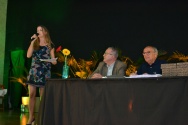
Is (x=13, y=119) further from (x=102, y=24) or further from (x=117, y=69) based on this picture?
(x=102, y=24)

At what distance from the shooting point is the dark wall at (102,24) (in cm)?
830

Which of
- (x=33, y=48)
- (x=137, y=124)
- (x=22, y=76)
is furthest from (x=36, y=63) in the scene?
(x=22, y=76)

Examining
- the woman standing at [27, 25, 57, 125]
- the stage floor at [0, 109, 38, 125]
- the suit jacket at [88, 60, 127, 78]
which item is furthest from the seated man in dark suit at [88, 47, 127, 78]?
the stage floor at [0, 109, 38, 125]

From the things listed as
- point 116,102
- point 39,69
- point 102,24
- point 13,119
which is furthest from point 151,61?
point 102,24

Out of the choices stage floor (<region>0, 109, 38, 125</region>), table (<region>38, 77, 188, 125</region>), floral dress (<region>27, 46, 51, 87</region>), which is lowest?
stage floor (<region>0, 109, 38, 125</region>)

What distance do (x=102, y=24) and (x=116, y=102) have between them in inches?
239

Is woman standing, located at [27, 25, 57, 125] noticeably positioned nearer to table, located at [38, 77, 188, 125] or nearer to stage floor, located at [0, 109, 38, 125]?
stage floor, located at [0, 109, 38, 125]

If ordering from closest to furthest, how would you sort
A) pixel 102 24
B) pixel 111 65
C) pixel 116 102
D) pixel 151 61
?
pixel 116 102, pixel 151 61, pixel 111 65, pixel 102 24

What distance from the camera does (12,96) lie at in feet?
29.2

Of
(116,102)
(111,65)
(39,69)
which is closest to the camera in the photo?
(116,102)

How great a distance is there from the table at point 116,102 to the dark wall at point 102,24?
5374mm

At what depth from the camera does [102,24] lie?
8805mm

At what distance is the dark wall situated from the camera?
8.30 metres

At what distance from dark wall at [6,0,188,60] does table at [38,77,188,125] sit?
17.6ft
